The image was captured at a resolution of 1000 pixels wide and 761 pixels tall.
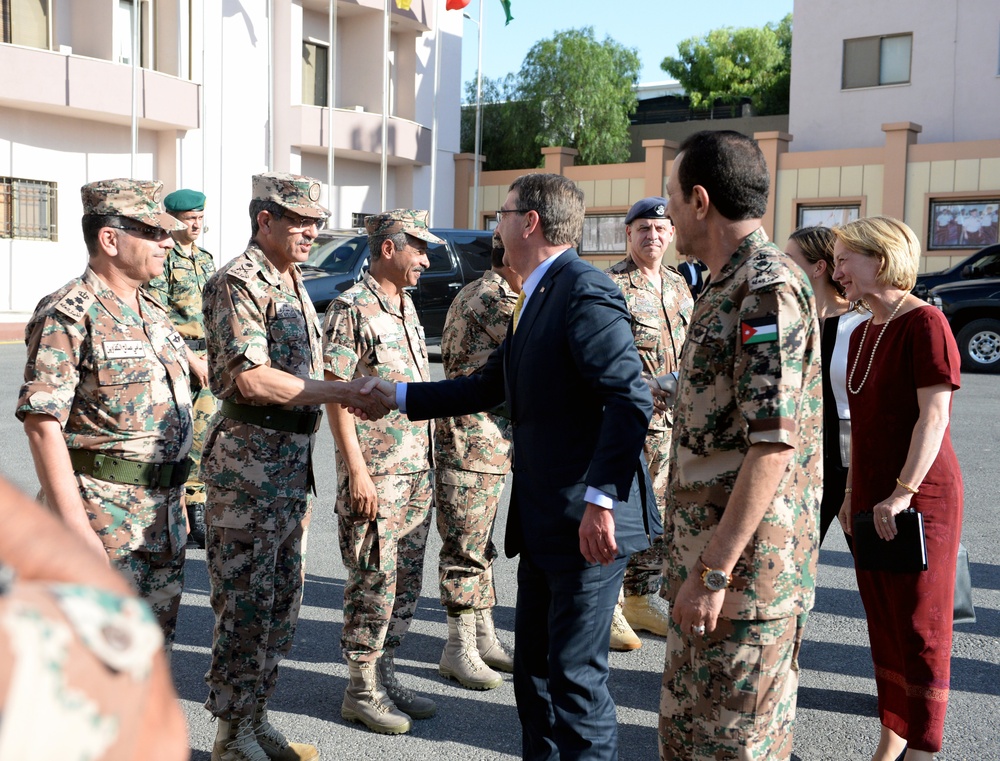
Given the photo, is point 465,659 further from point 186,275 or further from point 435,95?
point 435,95

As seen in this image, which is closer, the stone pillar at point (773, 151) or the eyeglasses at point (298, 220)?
the eyeglasses at point (298, 220)

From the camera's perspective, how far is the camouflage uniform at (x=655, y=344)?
5.05 metres

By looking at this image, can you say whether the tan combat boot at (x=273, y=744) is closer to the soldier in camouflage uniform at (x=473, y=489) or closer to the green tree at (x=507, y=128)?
the soldier in camouflage uniform at (x=473, y=489)

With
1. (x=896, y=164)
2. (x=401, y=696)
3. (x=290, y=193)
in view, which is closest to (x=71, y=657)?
(x=290, y=193)

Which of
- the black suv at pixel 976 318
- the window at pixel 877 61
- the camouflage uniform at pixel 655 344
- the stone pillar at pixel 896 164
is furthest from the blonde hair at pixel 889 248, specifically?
the window at pixel 877 61

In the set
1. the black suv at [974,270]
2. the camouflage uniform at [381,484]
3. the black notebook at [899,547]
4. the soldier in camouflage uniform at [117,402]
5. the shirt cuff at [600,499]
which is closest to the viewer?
the shirt cuff at [600,499]

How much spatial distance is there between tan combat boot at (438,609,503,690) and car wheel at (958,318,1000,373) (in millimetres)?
12506

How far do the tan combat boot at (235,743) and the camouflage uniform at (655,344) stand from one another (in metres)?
2.22

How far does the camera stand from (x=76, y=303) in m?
3.18

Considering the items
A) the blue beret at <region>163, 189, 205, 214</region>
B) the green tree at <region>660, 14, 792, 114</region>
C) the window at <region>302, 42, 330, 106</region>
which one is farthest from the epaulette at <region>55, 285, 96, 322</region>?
the green tree at <region>660, 14, 792, 114</region>

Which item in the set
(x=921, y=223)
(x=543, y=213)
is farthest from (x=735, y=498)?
(x=921, y=223)

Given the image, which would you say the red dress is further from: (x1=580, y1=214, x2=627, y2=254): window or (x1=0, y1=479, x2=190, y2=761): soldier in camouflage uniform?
(x1=580, y1=214, x2=627, y2=254): window

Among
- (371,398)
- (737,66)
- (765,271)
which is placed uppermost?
(737,66)

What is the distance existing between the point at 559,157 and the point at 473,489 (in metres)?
24.4
